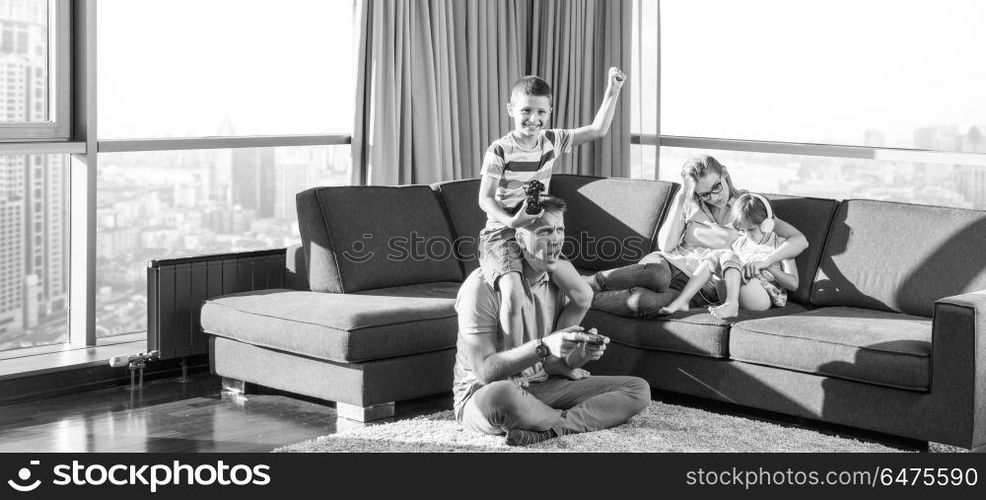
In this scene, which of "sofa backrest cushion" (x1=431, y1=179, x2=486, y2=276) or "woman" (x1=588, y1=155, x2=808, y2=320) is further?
"sofa backrest cushion" (x1=431, y1=179, x2=486, y2=276)

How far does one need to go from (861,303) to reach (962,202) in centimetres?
106

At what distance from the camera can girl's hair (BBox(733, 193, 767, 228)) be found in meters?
4.64

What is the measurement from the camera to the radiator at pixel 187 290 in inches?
189

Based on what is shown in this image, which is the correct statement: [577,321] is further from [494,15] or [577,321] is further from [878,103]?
[494,15]

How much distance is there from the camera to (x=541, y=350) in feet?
11.5

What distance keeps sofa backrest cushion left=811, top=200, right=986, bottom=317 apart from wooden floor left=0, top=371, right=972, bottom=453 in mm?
577

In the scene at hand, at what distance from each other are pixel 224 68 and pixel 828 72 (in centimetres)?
282

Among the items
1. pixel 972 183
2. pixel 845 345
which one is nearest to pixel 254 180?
pixel 845 345

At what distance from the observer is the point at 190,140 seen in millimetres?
5289

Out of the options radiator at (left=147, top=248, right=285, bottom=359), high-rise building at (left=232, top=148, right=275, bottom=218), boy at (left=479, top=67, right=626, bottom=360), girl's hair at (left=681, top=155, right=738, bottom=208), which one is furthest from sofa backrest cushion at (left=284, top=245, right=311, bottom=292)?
girl's hair at (left=681, top=155, right=738, bottom=208)

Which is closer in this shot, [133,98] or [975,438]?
[975,438]

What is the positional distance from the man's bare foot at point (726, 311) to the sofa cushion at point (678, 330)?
0.8 inches

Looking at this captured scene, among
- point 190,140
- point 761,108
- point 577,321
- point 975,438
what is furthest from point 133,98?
point 975,438

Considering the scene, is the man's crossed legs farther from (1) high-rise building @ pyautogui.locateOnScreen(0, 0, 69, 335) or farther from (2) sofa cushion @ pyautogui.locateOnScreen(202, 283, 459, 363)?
(1) high-rise building @ pyautogui.locateOnScreen(0, 0, 69, 335)
